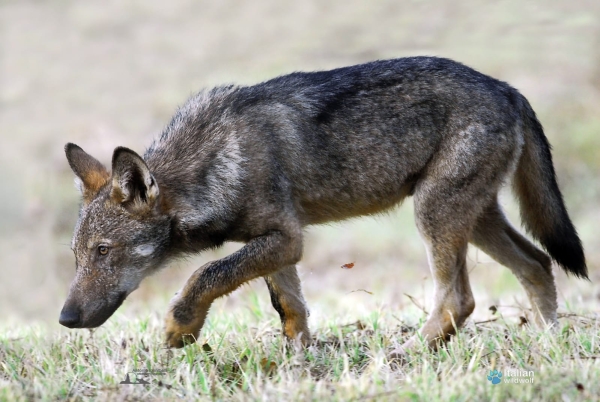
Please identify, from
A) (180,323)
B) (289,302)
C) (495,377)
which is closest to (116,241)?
(180,323)

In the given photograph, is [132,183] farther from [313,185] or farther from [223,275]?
[313,185]

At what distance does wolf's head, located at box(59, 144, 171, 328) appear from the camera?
4.86 metres

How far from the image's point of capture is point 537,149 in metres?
5.82

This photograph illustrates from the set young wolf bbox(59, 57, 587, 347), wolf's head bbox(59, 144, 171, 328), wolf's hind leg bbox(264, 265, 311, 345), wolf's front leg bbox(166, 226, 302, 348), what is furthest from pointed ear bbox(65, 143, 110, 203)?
wolf's hind leg bbox(264, 265, 311, 345)

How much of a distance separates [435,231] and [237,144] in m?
1.57

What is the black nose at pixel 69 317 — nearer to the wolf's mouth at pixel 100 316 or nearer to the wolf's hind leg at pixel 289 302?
the wolf's mouth at pixel 100 316

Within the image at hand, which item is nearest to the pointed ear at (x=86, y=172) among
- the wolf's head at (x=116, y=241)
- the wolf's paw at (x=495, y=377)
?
the wolf's head at (x=116, y=241)

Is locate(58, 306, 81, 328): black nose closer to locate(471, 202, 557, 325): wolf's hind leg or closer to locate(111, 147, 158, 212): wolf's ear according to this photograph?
locate(111, 147, 158, 212): wolf's ear

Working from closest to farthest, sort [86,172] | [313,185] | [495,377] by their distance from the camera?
[495,377] → [86,172] → [313,185]

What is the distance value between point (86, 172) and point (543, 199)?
3.48 meters

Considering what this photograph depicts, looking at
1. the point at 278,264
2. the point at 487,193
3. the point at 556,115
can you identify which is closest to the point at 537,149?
the point at 487,193

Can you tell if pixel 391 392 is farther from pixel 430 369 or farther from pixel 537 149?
pixel 537 149

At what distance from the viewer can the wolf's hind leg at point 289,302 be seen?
18.4ft

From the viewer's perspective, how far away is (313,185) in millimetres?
5516
